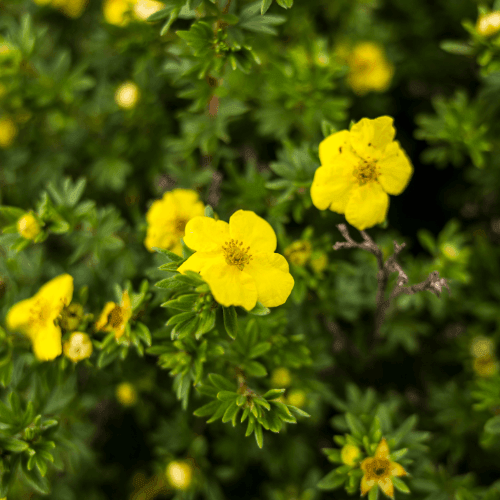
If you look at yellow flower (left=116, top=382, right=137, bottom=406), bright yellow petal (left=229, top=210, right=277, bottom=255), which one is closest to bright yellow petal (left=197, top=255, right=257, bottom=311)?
bright yellow petal (left=229, top=210, right=277, bottom=255)

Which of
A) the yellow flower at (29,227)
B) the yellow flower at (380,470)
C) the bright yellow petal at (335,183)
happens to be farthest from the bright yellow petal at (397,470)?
the yellow flower at (29,227)

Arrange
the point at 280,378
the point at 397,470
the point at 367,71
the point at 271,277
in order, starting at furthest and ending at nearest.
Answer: the point at 367,71
the point at 280,378
the point at 397,470
the point at 271,277

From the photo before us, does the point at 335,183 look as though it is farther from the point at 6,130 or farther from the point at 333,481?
the point at 6,130

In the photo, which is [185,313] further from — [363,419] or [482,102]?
[482,102]

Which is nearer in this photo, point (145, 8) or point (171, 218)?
point (171, 218)

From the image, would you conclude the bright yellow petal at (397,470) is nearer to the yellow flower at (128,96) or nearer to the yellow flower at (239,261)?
the yellow flower at (239,261)

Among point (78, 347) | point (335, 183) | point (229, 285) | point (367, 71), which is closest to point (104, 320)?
point (78, 347)

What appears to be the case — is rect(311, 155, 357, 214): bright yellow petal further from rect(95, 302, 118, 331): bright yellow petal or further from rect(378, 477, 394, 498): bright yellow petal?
rect(378, 477, 394, 498): bright yellow petal
